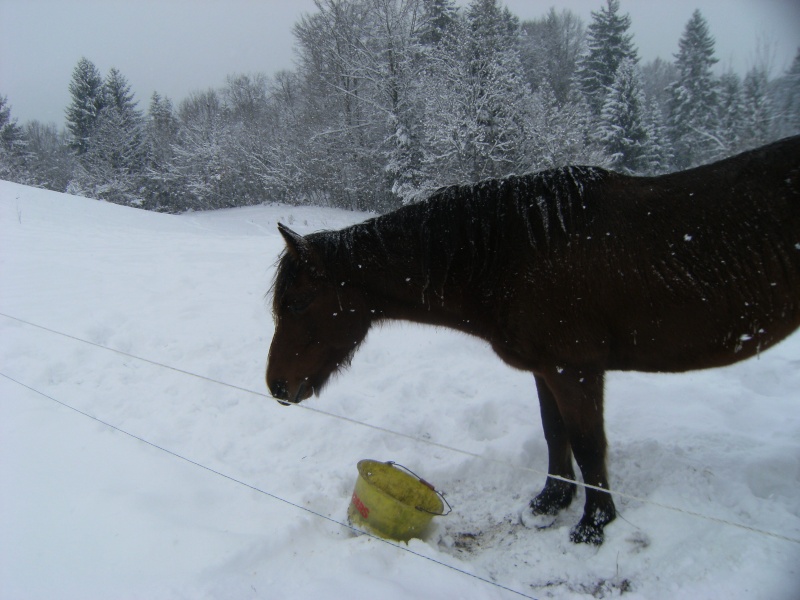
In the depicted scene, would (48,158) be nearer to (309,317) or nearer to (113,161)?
(113,161)

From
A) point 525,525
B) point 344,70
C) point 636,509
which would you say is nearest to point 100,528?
point 525,525

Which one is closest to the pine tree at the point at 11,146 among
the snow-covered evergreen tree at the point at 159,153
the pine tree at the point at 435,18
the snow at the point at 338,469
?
the snow-covered evergreen tree at the point at 159,153

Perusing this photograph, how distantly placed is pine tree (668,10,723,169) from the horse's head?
2028 cm

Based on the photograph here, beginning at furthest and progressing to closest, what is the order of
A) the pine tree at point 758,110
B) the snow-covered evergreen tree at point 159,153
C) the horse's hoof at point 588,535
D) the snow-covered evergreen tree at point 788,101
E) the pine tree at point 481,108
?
the snow-covered evergreen tree at point 159,153, the pine tree at point 481,108, the pine tree at point 758,110, the snow-covered evergreen tree at point 788,101, the horse's hoof at point 588,535

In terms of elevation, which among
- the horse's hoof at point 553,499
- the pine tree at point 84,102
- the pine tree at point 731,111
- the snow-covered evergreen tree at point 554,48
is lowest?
the horse's hoof at point 553,499

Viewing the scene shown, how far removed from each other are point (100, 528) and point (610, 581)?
299 centimetres

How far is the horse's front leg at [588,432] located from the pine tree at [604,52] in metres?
24.0

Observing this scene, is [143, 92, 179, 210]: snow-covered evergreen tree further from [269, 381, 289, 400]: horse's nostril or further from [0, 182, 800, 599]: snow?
[269, 381, 289, 400]: horse's nostril

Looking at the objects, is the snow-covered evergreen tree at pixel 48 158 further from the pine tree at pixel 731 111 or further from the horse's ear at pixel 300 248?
the pine tree at pixel 731 111

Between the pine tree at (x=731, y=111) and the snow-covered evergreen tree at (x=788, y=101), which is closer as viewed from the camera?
the snow-covered evergreen tree at (x=788, y=101)

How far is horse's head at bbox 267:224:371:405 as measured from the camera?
2961 millimetres

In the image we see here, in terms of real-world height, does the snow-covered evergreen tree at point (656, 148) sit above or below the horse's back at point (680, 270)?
above

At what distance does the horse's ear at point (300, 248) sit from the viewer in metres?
2.82

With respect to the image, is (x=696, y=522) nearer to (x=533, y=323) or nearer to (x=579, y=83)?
(x=533, y=323)
